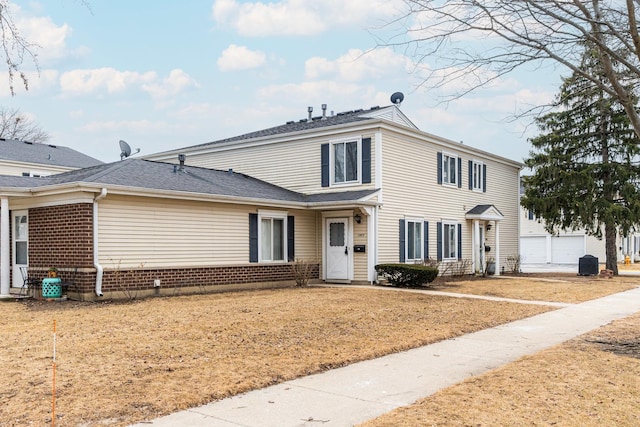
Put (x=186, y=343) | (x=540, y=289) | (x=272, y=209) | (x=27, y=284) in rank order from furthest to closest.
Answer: (x=272, y=209), (x=540, y=289), (x=27, y=284), (x=186, y=343)

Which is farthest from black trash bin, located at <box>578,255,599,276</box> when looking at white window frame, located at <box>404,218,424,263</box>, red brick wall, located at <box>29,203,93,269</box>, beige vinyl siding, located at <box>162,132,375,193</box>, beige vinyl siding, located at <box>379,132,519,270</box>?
red brick wall, located at <box>29,203,93,269</box>

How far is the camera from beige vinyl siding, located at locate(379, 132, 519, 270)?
1988 centimetres

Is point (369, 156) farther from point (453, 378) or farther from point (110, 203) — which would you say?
point (453, 378)

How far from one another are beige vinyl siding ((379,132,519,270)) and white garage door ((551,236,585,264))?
1387 centimetres

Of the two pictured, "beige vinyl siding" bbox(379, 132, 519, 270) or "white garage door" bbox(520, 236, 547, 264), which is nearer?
"beige vinyl siding" bbox(379, 132, 519, 270)

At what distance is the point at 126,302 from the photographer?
13414mm

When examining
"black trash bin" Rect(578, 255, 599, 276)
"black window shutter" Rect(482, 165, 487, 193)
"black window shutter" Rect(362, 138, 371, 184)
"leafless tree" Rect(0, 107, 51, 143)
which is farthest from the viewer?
"leafless tree" Rect(0, 107, 51, 143)

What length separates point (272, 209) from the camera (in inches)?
730

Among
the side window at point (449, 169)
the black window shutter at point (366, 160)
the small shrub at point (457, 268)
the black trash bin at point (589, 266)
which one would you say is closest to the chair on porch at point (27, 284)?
the black window shutter at point (366, 160)

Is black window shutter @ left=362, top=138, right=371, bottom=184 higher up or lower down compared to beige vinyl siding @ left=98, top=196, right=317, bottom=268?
higher up

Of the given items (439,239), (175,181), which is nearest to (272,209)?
(175,181)

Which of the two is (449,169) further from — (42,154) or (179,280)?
(42,154)

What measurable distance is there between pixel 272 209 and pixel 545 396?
43.9 ft

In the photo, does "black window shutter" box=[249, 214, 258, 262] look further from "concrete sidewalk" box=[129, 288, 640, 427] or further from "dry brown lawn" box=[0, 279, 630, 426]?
"concrete sidewalk" box=[129, 288, 640, 427]
